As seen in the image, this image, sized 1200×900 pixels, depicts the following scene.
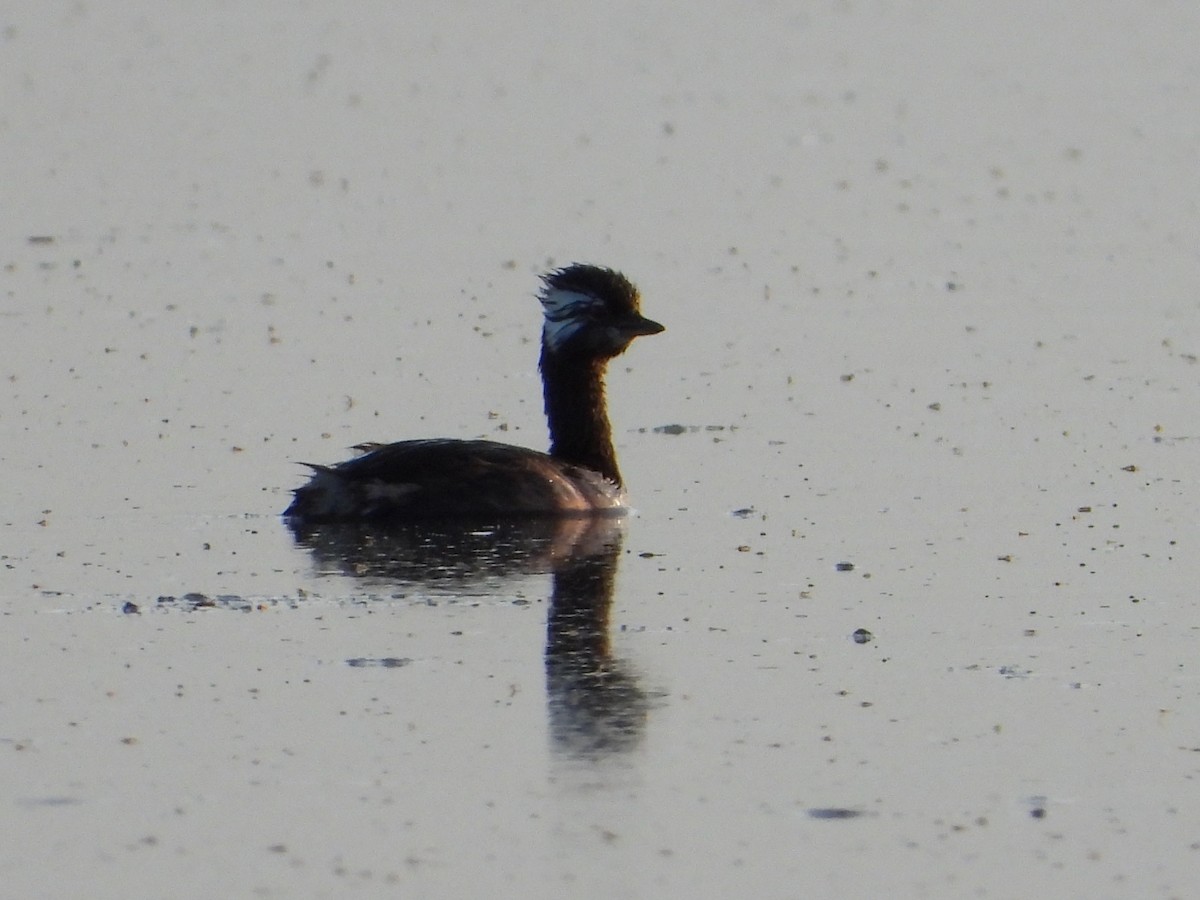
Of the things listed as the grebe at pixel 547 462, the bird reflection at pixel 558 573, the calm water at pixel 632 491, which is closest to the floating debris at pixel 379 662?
the calm water at pixel 632 491

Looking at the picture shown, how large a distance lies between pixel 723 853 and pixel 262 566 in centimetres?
453

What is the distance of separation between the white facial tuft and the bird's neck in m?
0.10

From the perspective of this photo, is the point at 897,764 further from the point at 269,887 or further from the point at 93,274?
the point at 93,274

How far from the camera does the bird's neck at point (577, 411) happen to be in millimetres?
14125

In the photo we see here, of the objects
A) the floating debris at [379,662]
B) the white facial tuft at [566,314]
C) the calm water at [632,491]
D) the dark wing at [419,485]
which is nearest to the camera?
the calm water at [632,491]

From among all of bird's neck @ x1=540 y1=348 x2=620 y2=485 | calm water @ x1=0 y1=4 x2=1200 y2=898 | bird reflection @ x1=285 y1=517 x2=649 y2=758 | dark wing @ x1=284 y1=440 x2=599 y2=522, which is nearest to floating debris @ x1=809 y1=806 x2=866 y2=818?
calm water @ x1=0 y1=4 x2=1200 y2=898

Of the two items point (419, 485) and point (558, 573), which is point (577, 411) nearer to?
point (419, 485)

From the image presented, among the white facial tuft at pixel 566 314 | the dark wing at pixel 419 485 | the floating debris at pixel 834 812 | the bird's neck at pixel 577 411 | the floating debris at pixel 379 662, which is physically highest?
the white facial tuft at pixel 566 314

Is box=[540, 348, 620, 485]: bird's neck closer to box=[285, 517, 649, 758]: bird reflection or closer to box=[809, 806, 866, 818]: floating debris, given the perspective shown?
box=[285, 517, 649, 758]: bird reflection

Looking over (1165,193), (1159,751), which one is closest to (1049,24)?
(1165,193)

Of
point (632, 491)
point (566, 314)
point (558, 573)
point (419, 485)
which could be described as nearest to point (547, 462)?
point (632, 491)

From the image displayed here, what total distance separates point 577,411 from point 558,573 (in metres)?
2.33

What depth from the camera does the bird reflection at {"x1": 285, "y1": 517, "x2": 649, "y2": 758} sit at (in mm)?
9391

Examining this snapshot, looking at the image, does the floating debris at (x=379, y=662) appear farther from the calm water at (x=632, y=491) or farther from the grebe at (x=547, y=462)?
the grebe at (x=547, y=462)
